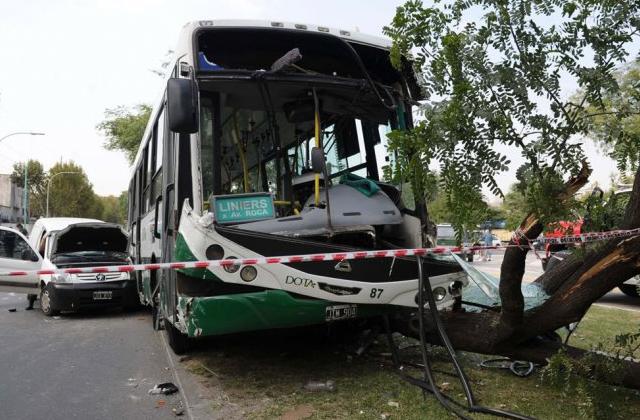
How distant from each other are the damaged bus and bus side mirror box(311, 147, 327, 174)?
0.01m

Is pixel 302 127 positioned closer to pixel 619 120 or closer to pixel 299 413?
pixel 299 413

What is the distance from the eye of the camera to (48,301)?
418 inches

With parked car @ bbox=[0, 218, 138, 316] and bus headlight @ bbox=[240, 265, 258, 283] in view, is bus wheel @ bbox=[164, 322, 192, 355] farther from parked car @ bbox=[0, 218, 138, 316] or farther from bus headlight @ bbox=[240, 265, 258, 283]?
parked car @ bbox=[0, 218, 138, 316]

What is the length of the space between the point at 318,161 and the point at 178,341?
2.93 m

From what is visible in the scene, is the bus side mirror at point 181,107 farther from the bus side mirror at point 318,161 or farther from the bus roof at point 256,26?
the bus side mirror at point 318,161

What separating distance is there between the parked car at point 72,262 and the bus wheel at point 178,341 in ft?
11.2

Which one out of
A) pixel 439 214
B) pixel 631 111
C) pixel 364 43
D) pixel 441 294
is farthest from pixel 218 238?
pixel 631 111

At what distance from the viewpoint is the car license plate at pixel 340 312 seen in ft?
16.3

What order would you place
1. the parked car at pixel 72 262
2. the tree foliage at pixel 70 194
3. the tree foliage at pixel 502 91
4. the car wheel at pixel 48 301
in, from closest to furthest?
1. the tree foliage at pixel 502 91
2. the parked car at pixel 72 262
3. the car wheel at pixel 48 301
4. the tree foliage at pixel 70 194

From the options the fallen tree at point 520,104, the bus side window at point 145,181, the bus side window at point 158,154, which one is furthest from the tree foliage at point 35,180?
the fallen tree at point 520,104

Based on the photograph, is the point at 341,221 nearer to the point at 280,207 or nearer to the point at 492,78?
the point at 280,207

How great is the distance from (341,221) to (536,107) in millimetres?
1947

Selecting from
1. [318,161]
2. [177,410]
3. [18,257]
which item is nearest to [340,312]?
[318,161]

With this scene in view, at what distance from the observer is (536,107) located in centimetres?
380
